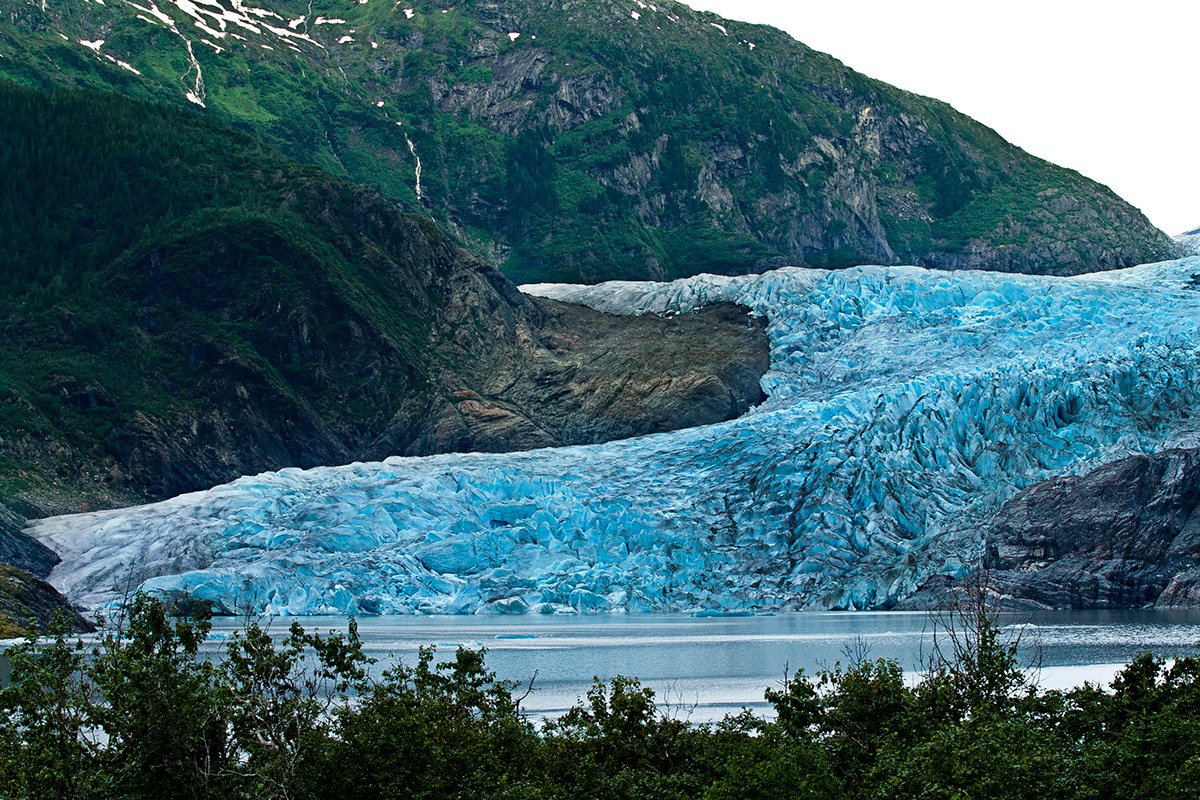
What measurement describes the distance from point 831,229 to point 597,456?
67828 mm

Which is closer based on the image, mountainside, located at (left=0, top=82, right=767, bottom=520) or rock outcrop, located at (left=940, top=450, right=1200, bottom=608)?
rock outcrop, located at (left=940, top=450, right=1200, bottom=608)

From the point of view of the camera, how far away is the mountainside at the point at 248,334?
70.5 m

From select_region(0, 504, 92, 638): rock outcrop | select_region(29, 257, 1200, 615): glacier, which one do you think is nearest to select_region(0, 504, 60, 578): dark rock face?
select_region(0, 504, 92, 638): rock outcrop

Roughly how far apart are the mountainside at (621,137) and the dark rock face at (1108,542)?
208ft

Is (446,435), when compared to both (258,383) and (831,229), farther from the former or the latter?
(831,229)

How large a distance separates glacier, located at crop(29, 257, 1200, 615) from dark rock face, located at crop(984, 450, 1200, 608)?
168 centimetres

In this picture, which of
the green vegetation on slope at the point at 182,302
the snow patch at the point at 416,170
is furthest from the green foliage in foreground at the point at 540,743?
the snow patch at the point at 416,170

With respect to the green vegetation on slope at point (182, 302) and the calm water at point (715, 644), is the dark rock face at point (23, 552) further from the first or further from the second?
the green vegetation on slope at point (182, 302)

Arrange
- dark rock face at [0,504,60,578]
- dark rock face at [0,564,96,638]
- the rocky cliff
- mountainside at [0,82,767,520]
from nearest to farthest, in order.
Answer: dark rock face at [0,564,96,638] → the rocky cliff → dark rock face at [0,504,60,578] → mountainside at [0,82,767,520]

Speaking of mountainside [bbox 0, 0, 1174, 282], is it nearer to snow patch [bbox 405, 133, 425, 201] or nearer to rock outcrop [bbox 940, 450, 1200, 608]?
snow patch [bbox 405, 133, 425, 201]

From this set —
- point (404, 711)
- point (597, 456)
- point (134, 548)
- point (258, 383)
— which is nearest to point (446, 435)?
point (258, 383)

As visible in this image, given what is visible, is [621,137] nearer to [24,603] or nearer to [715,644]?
[24,603]

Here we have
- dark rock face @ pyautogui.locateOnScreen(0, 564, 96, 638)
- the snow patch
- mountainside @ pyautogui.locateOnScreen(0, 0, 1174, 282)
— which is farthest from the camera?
the snow patch

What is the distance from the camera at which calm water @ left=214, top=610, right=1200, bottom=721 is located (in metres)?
29.7
